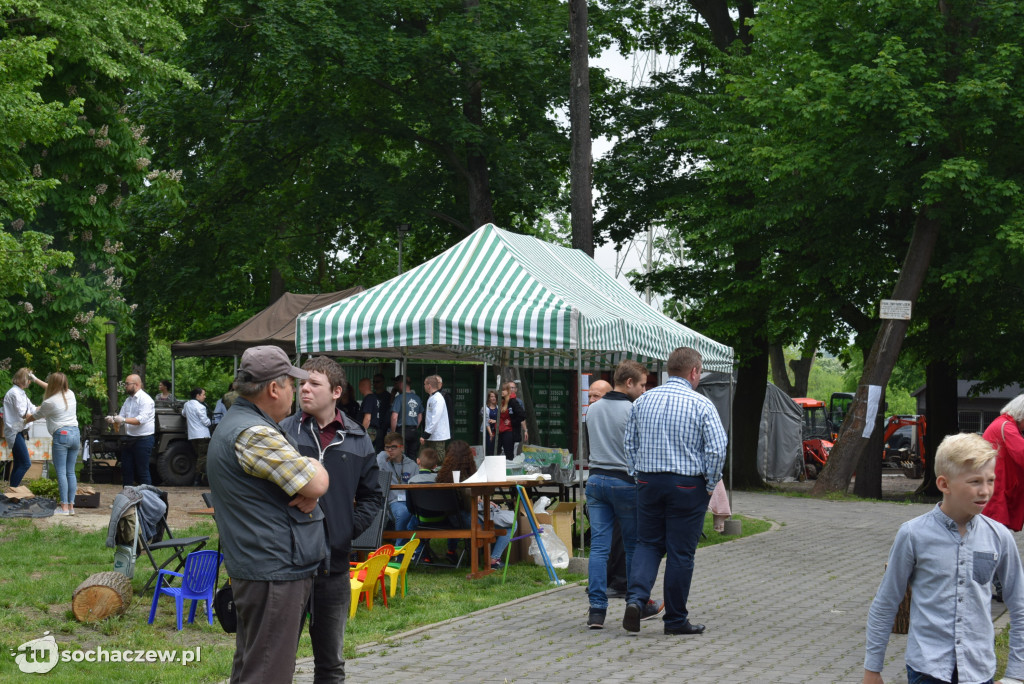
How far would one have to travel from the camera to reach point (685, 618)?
8.61 metres

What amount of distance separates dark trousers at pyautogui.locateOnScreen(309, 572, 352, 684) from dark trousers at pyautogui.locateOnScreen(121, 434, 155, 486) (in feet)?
41.0

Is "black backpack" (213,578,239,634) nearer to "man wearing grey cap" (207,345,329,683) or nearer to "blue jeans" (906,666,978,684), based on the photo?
"man wearing grey cap" (207,345,329,683)

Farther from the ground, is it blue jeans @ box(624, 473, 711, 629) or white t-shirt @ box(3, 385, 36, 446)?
white t-shirt @ box(3, 385, 36, 446)

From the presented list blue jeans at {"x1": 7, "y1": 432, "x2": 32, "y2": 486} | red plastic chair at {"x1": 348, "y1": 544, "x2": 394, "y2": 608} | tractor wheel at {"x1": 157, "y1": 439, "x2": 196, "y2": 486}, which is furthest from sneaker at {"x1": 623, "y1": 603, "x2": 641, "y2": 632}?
tractor wheel at {"x1": 157, "y1": 439, "x2": 196, "y2": 486}

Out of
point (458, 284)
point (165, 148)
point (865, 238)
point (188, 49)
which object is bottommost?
point (458, 284)

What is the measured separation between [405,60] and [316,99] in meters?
2.53

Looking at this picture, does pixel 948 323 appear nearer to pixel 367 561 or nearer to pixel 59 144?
pixel 59 144

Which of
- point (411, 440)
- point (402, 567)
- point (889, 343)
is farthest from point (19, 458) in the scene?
point (889, 343)

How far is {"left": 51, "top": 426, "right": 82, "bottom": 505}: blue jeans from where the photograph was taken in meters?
14.9

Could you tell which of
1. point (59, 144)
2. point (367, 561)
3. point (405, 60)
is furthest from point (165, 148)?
point (367, 561)

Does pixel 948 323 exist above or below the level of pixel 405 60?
below

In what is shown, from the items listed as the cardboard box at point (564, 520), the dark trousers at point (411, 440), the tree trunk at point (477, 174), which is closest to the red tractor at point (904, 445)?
the tree trunk at point (477, 174)

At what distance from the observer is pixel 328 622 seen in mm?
5383

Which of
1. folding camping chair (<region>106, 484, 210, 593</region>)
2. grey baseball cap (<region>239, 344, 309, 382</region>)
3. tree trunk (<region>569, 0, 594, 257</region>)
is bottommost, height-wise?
folding camping chair (<region>106, 484, 210, 593</region>)
